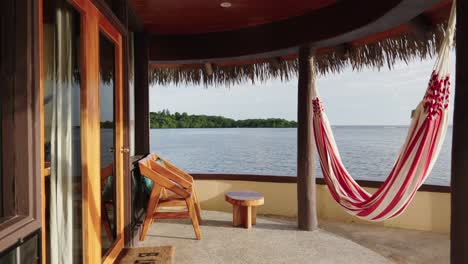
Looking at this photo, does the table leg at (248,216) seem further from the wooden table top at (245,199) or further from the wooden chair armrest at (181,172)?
the wooden chair armrest at (181,172)

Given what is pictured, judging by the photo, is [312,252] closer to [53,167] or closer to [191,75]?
[53,167]

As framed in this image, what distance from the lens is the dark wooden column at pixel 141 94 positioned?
12.3ft

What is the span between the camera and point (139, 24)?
3504 mm

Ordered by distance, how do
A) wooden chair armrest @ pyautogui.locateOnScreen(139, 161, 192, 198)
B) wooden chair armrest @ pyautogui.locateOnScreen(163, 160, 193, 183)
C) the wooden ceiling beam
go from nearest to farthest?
the wooden ceiling beam, wooden chair armrest @ pyautogui.locateOnScreen(139, 161, 192, 198), wooden chair armrest @ pyautogui.locateOnScreen(163, 160, 193, 183)

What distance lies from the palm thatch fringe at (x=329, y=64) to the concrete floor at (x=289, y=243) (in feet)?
6.12

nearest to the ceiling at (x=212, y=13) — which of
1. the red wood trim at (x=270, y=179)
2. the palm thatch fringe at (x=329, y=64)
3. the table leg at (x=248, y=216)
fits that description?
the palm thatch fringe at (x=329, y=64)

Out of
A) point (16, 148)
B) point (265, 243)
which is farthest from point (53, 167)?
point (265, 243)

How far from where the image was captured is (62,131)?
4.74 feet

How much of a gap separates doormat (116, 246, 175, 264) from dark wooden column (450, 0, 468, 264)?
71.6 inches

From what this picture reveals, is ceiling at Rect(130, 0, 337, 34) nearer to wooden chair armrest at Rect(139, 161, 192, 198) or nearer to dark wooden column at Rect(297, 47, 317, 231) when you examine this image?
dark wooden column at Rect(297, 47, 317, 231)

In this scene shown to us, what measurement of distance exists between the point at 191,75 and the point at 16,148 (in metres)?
4.03

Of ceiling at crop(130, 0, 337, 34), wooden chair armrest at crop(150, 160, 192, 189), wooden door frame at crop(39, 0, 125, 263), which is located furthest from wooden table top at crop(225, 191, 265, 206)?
ceiling at crop(130, 0, 337, 34)

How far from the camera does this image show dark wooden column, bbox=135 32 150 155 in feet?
12.3

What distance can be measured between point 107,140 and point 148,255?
3.15 ft
